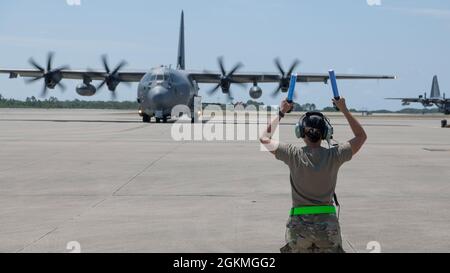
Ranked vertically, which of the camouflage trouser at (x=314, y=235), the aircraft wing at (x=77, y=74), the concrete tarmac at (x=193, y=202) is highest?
the aircraft wing at (x=77, y=74)

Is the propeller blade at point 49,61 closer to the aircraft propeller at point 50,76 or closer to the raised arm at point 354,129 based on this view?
the aircraft propeller at point 50,76

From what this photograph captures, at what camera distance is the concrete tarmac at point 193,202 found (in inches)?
291

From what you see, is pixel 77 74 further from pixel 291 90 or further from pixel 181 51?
pixel 291 90

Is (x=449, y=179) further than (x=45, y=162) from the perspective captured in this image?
No

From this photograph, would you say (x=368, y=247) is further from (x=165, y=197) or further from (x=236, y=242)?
(x=165, y=197)

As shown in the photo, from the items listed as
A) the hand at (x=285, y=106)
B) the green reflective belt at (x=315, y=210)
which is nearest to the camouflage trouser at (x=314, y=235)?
the green reflective belt at (x=315, y=210)

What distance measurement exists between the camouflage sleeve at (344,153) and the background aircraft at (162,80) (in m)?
37.5

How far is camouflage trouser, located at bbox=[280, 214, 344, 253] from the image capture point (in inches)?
180

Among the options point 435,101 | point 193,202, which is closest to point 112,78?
point 193,202

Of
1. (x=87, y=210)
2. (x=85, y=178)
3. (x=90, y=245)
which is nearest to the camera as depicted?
(x=90, y=245)

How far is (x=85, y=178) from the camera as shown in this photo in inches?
519
